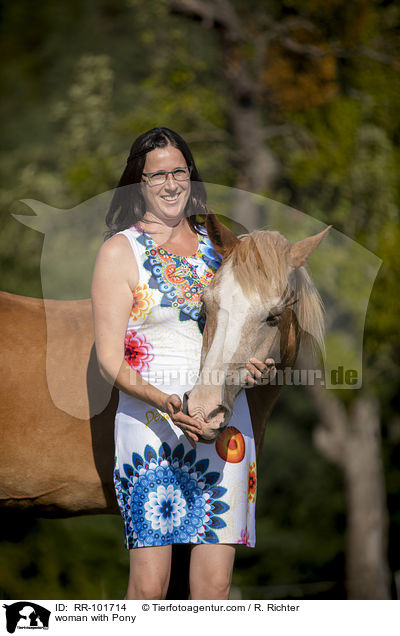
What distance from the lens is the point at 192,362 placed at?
5.45 ft

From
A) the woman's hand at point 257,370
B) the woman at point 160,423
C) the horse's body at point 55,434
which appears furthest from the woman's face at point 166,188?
the horse's body at point 55,434

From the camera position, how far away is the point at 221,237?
175cm

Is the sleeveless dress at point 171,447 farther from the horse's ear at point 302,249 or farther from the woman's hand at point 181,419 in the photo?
the horse's ear at point 302,249

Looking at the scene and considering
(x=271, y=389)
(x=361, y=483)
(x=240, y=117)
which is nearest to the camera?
(x=271, y=389)

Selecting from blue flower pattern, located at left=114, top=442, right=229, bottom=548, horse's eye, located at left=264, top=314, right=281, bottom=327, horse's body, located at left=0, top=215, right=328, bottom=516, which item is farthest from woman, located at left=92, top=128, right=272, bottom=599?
horse's body, located at left=0, top=215, right=328, bottom=516

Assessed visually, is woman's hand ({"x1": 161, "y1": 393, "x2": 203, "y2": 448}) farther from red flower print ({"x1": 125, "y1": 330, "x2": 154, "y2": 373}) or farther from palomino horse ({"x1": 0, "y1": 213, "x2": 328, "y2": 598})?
palomino horse ({"x1": 0, "y1": 213, "x2": 328, "y2": 598})

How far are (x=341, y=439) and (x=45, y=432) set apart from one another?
15.3 feet

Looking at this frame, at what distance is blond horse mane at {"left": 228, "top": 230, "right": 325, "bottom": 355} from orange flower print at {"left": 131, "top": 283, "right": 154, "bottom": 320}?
0.23m

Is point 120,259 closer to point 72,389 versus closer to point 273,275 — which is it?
point 273,275

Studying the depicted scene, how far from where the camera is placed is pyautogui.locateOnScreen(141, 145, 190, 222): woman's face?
1729 millimetres
